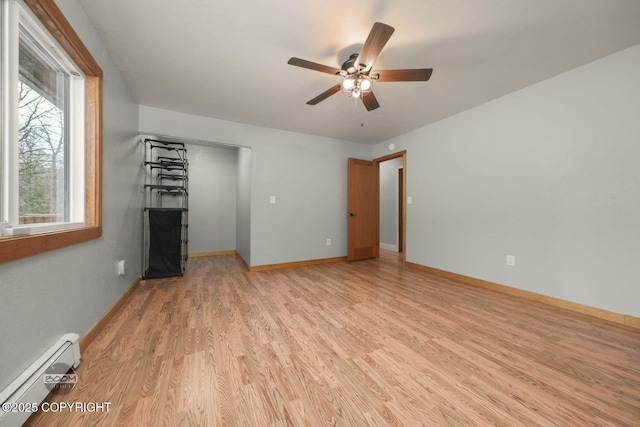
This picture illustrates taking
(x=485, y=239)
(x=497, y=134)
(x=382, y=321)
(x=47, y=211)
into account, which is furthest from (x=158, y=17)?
(x=485, y=239)

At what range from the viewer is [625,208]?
1985mm

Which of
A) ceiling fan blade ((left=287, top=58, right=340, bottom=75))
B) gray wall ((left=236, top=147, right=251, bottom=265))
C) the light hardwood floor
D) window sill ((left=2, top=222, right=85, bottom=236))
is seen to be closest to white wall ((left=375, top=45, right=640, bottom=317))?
the light hardwood floor

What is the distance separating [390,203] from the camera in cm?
573

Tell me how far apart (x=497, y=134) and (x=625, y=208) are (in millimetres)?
1334

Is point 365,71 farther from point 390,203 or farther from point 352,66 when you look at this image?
point 390,203

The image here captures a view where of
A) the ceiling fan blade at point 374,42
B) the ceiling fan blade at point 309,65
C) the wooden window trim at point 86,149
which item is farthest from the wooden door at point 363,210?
the wooden window trim at point 86,149

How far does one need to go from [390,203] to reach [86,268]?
539 cm

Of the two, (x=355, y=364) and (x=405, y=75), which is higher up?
(x=405, y=75)

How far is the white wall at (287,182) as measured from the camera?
3.35 meters

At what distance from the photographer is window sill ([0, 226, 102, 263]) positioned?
93cm

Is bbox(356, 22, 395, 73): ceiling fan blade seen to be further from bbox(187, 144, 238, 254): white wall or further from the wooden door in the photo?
bbox(187, 144, 238, 254): white wall

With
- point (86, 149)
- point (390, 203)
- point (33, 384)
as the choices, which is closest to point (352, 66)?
point (86, 149)

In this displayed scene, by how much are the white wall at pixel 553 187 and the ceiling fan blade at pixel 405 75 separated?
1694 millimetres

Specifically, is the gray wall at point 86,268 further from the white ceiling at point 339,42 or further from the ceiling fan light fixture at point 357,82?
the ceiling fan light fixture at point 357,82
